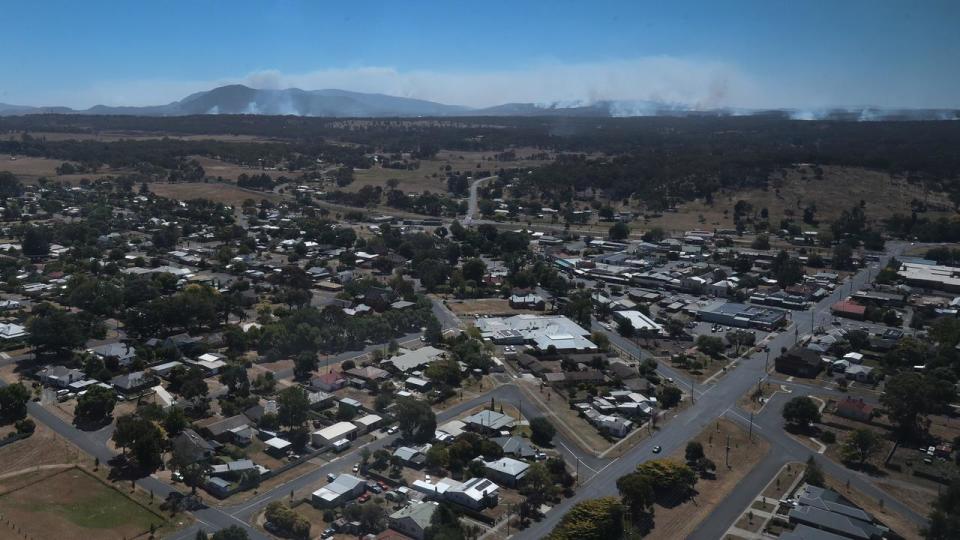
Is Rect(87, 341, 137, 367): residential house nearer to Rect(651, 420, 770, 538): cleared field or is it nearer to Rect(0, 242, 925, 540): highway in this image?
Rect(0, 242, 925, 540): highway

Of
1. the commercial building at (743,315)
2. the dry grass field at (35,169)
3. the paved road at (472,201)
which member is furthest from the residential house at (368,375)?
the dry grass field at (35,169)

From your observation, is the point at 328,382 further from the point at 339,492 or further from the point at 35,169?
the point at 35,169

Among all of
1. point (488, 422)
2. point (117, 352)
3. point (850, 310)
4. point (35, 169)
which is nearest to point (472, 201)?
point (850, 310)

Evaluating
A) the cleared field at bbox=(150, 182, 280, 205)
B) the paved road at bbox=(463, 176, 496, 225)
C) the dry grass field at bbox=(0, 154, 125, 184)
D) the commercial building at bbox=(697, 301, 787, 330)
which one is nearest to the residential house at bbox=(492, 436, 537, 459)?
the commercial building at bbox=(697, 301, 787, 330)

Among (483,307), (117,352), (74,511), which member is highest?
(117,352)

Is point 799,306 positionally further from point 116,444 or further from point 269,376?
point 116,444

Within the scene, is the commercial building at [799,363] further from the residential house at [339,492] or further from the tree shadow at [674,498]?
the residential house at [339,492]

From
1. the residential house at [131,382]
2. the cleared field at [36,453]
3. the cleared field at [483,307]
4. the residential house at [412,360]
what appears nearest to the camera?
the cleared field at [36,453]
